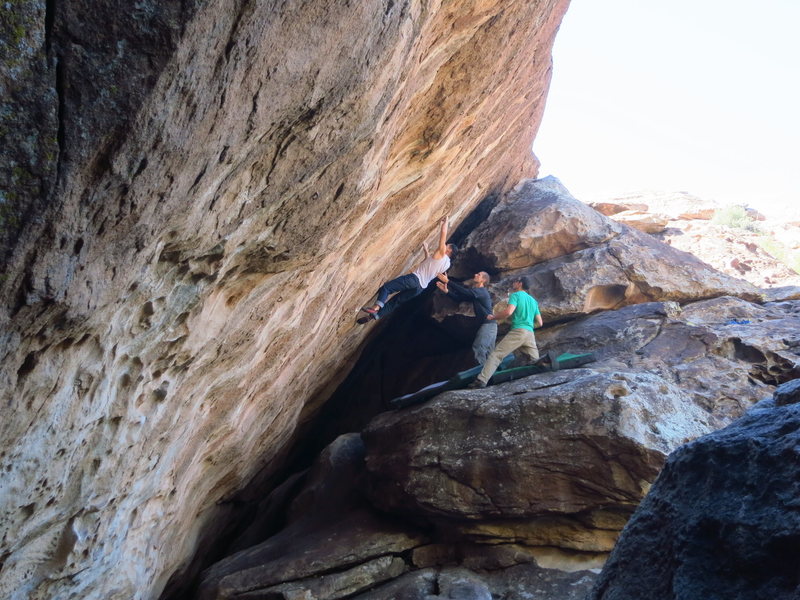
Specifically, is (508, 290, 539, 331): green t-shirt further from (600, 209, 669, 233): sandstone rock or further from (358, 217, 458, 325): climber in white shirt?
(600, 209, 669, 233): sandstone rock

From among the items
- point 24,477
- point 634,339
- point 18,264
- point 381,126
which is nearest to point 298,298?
point 381,126

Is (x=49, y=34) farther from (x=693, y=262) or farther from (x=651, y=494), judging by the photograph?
(x=693, y=262)

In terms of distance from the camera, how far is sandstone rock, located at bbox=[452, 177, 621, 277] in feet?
52.1

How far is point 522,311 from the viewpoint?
497 inches

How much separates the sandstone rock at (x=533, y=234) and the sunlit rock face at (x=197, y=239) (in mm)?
3850

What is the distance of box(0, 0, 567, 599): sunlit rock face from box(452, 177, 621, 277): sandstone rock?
12.6 feet

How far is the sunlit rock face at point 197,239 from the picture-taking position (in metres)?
5.03

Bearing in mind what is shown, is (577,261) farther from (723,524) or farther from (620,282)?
(723,524)

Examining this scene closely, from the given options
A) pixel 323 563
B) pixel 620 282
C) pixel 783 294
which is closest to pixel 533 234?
pixel 620 282

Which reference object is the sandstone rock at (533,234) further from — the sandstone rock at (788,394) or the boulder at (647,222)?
the sandstone rock at (788,394)

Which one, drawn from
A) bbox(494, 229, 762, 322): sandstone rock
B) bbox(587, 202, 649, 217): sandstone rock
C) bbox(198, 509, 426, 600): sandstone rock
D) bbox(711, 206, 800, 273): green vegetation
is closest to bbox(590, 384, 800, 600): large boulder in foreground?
bbox(198, 509, 426, 600): sandstone rock

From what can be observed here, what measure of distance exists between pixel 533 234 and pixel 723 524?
13.2 meters

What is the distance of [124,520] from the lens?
29.6ft

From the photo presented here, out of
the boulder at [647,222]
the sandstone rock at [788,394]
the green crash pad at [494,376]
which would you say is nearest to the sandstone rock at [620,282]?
the green crash pad at [494,376]
